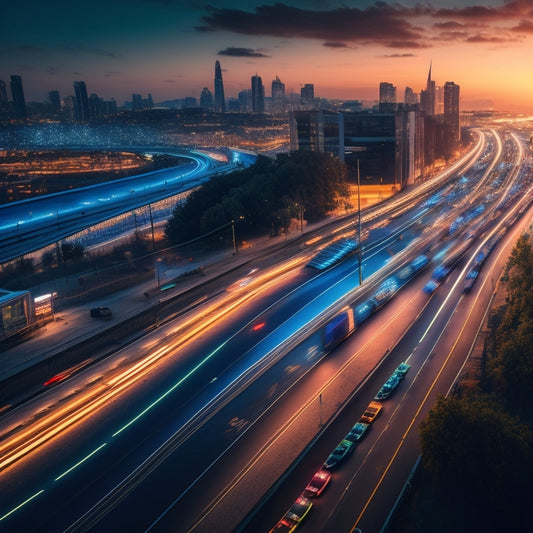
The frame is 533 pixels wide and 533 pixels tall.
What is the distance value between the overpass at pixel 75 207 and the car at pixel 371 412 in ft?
94.4

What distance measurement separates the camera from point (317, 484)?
14117 mm

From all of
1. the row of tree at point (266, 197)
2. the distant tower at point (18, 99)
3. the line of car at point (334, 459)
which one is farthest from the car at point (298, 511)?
the distant tower at point (18, 99)

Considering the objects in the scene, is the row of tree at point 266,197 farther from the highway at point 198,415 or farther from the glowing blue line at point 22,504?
the glowing blue line at point 22,504

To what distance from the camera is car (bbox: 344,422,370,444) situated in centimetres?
1608

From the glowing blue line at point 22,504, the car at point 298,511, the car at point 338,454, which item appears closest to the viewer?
the car at point 298,511

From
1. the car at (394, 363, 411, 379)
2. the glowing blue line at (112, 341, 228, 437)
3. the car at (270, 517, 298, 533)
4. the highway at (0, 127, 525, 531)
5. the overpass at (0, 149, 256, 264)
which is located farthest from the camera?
the overpass at (0, 149, 256, 264)

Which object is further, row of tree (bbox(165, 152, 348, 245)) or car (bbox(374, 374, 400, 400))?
row of tree (bbox(165, 152, 348, 245))

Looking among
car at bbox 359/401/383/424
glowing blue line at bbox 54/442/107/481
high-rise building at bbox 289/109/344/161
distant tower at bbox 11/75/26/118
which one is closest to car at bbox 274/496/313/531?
car at bbox 359/401/383/424

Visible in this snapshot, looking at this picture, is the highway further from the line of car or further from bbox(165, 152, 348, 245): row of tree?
bbox(165, 152, 348, 245): row of tree

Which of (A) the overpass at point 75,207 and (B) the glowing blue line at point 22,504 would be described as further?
(A) the overpass at point 75,207

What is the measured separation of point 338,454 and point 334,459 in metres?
0.26

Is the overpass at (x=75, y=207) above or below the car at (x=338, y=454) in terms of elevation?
above

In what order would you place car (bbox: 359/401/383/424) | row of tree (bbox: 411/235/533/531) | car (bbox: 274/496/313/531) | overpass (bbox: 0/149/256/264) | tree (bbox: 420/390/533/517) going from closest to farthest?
car (bbox: 274/496/313/531), row of tree (bbox: 411/235/533/531), tree (bbox: 420/390/533/517), car (bbox: 359/401/383/424), overpass (bbox: 0/149/256/264)

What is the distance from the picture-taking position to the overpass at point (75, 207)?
4128cm
